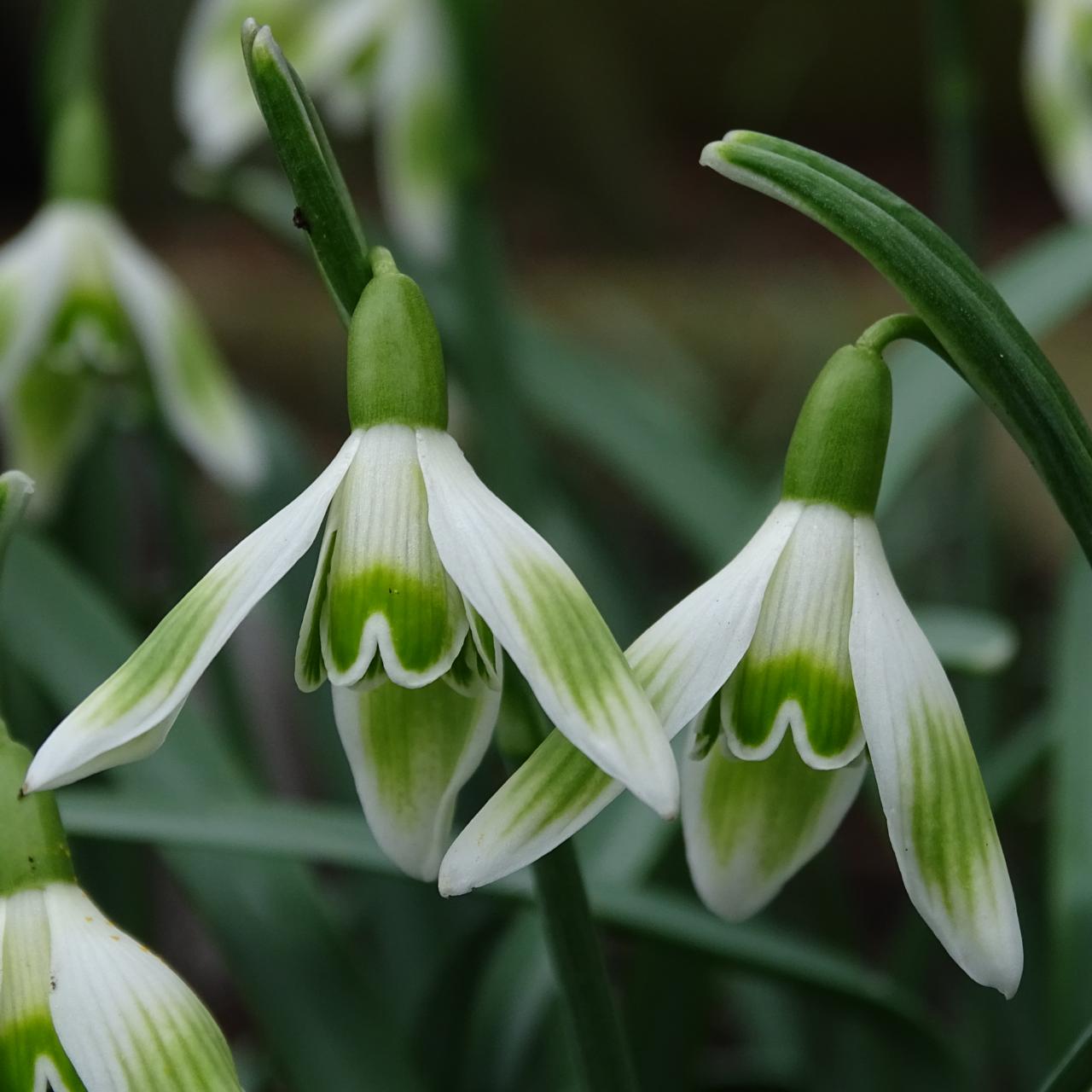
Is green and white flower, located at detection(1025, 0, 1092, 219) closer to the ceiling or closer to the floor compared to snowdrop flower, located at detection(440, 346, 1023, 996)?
closer to the ceiling

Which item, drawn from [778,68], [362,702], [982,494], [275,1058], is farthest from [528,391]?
[778,68]

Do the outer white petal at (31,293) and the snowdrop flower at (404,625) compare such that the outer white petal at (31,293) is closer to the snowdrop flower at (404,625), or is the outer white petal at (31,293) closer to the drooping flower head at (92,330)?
the drooping flower head at (92,330)

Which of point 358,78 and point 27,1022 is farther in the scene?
point 358,78

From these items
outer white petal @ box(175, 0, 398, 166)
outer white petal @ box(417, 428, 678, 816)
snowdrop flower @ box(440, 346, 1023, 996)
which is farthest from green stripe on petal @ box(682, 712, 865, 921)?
outer white petal @ box(175, 0, 398, 166)

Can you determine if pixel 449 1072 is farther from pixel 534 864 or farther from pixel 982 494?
pixel 982 494

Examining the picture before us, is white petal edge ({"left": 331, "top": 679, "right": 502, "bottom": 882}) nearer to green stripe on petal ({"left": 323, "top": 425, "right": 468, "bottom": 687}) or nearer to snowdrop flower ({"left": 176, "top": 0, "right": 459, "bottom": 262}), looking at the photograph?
green stripe on petal ({"left": 323, "top": 425, "right": 468, "bottom": 687})

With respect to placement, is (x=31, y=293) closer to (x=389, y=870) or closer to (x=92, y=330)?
(x=92, y=330)

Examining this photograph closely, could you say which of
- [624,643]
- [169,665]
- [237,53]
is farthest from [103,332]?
[169,665]
